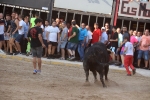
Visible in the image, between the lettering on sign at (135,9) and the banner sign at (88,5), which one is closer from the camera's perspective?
the lettering on sign at (135,9)

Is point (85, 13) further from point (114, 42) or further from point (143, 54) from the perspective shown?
point (143, 54)

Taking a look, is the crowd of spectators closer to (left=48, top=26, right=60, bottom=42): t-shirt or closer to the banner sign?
(left=48, top=26, right=60, bottom=42): t-shirt

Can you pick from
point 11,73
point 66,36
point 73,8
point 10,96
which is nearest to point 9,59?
point 66,36

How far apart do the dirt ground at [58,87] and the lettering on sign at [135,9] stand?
23.5 ft

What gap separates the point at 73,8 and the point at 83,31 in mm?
3223

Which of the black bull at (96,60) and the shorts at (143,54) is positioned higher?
the black bull at (96,60)

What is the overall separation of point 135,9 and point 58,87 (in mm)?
11697

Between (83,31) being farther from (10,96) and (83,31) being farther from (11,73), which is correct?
(10,96)

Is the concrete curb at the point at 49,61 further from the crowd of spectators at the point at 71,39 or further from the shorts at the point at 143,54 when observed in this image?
the shorts at the point at 143,54

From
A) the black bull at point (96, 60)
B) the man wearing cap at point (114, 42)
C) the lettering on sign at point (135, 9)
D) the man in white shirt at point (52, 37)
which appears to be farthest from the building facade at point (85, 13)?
the black bull at point (96, 60)

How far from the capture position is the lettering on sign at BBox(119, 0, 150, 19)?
21.2m

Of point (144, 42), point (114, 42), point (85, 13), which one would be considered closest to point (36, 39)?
point (114, 42)

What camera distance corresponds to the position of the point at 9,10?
869 inches

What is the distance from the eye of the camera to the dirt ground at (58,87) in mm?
9141
